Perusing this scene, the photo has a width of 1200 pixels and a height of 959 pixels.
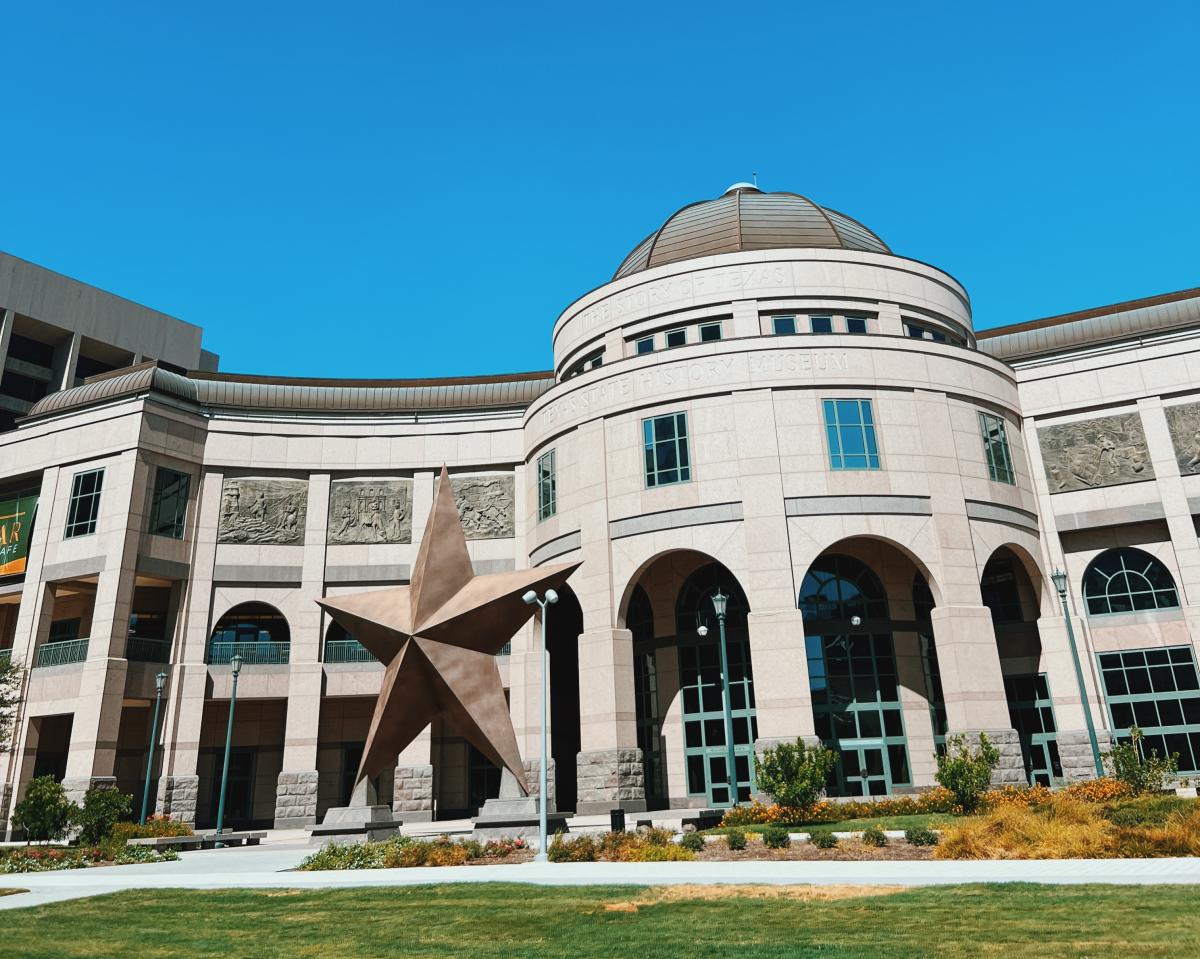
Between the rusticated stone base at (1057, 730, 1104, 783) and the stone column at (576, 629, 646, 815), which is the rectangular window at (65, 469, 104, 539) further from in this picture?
the rusticated stone base at (1057, 730, 1104, 783)

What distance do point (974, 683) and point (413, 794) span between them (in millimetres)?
20682

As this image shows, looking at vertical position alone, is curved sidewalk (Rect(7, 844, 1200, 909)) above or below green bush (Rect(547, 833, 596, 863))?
below

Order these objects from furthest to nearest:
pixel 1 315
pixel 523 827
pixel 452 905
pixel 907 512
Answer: pixel 1 315, pixel 907 512, pixel 523 827, pixel 452 905

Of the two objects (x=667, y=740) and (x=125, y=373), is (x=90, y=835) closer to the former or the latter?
Answer: (x=667, y=740)

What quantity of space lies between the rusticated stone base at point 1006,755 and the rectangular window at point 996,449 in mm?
9247

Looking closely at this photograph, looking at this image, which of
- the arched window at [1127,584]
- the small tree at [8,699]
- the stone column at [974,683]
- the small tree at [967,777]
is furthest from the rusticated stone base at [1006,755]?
the small tree at [8,699]

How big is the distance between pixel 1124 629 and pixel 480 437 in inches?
1032

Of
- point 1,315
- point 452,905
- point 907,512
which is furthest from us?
point 1,315

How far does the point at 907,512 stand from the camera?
30.9m

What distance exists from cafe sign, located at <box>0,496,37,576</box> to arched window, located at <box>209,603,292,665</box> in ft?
27.1

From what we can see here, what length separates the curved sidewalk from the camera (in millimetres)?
12422

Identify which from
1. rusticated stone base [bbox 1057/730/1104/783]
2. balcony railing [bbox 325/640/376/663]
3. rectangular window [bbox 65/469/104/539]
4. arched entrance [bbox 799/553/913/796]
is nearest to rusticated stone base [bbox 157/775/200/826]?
balcony railing [bbox 325/640/376/663]

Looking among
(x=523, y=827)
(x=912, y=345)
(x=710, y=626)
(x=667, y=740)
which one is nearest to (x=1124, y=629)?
(x=912, y=345)

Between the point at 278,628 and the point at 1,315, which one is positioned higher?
the point at 1,315
